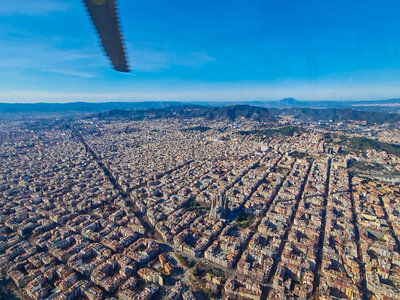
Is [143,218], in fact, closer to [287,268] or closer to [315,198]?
[287,268]

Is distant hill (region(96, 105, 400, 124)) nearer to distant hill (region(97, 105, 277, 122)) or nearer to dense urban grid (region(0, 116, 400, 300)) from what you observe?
distant hill (region(97, 105, 277, 122))

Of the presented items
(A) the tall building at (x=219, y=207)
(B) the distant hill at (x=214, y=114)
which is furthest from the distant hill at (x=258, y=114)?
(A) the tall building at (x=219, y=207)

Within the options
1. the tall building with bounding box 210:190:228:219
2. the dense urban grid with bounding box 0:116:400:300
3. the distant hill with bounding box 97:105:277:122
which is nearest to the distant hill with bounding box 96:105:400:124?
the distant hill with bounding box 97:105:277:122

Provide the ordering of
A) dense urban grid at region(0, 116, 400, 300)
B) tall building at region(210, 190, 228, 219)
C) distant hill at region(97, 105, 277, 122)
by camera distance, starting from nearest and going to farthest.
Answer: dense urban grid at region(0, 116, 400, 300) → tall building at region(210, 190, 228, 219) → distant hill at region(97, 105, 277, 122)

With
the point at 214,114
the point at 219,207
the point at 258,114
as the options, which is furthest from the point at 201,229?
the point at 214,114

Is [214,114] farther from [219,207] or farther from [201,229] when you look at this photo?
[201,229]

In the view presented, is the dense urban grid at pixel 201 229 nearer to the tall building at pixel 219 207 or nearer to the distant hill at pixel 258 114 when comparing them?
the tall building at pixel 219 207
